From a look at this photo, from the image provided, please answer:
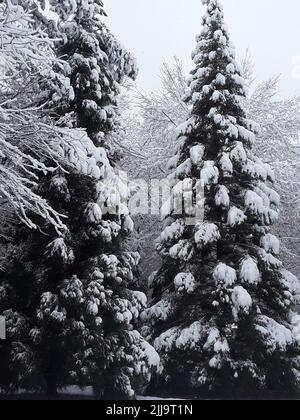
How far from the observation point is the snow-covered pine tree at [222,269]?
501 inches

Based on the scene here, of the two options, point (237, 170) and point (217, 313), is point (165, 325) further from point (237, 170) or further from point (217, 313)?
point (237, 170)

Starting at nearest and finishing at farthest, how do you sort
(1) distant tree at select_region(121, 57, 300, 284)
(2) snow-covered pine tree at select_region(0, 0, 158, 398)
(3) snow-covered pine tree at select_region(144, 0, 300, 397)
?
1. (2) snow-covered pine tree at select_region(0, 0, 158, 398)
2. (3) snow-covered pine tree at select_region(144, 0, 300, 397)
3. (1) distant tree at select_region(121, 57, 300, 284)

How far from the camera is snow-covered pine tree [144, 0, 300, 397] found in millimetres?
12727

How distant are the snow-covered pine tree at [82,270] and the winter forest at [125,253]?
0.03 m

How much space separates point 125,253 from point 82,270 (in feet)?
3.65

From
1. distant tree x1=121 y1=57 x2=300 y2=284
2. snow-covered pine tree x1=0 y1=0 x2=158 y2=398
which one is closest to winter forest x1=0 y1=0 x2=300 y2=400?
snow-covered pine tree x1=0 y1=0 x2=158 y2=398

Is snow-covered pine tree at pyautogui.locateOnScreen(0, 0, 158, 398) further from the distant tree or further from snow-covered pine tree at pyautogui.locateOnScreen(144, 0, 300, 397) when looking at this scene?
the distant tree

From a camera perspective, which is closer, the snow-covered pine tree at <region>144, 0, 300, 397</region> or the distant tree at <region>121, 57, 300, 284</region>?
the snow-covered pine tree at <region>144, 0, 300, 397</region>

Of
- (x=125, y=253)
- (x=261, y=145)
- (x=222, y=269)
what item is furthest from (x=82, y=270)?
(x=261, y=145)

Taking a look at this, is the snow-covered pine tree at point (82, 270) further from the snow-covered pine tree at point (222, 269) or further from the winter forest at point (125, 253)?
the snow-covered pine tree at point (222, 269)

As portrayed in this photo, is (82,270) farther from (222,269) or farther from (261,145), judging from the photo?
(261,145)

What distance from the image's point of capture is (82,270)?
12469 millimetres

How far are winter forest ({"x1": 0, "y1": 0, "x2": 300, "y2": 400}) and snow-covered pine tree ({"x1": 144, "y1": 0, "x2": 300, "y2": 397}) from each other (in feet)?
0.12

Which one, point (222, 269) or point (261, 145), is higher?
point (261, 145)
